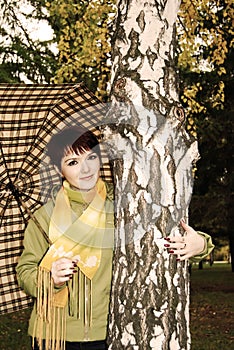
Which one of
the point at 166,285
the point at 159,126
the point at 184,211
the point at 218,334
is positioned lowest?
the point at 218,334

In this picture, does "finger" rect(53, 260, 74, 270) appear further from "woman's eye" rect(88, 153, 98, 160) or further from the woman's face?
"woman's eye" rect(88, 153, 98, 160)

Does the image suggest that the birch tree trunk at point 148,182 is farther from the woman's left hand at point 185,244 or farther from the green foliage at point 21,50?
the green foliage at point 21,50

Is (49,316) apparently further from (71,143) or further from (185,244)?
(71,143)

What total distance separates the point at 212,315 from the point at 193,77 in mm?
4770

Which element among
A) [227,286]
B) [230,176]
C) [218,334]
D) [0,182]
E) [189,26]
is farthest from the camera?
[227,286]

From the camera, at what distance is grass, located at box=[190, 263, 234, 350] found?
1055 cm

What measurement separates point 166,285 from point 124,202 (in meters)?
0.44

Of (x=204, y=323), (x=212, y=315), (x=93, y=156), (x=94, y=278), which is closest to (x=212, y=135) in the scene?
(x=212, y=315)

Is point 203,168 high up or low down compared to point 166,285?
up

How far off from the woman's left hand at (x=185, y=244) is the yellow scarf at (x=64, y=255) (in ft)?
1.54

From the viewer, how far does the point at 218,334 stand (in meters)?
11.5

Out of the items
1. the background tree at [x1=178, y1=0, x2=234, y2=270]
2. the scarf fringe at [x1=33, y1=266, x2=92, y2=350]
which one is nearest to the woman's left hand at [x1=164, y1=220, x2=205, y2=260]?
the scarf fringe at [x1=33, y1=266, x2=92, y2=350]

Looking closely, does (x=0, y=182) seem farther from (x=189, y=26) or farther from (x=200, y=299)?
(x=200, y=299)

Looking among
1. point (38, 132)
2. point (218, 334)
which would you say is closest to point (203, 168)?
point (218, 334)
